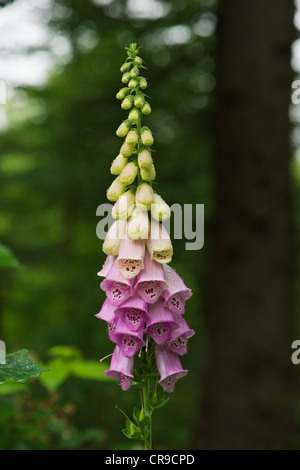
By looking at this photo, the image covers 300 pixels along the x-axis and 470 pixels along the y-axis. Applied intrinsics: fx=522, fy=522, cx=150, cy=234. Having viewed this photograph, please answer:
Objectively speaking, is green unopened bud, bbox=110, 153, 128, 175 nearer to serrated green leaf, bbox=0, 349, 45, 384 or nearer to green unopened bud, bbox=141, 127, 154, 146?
green unopened bud, bbox=141, 127, 154, 146

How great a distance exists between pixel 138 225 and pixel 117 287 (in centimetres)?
19

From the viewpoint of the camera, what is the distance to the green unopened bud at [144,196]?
147 cm

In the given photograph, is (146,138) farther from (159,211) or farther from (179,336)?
(179,336)

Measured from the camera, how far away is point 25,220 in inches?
528

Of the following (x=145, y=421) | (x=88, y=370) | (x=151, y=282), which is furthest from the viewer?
(x=88, y=370)

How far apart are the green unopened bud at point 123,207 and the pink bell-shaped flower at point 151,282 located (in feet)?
0.50

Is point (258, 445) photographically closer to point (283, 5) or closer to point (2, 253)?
point (2, 253)

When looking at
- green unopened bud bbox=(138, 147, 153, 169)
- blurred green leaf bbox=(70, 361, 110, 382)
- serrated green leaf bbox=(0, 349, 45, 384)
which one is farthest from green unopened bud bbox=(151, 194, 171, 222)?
blurred green leaf bbox=(70, 361, 110, 382)

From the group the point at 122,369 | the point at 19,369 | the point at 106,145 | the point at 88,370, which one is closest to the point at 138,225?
the point at 122,369

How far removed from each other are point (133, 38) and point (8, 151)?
11.7 feet

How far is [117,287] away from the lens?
59.0 inches

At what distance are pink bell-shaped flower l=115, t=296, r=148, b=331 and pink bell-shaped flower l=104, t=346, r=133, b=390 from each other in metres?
0.11

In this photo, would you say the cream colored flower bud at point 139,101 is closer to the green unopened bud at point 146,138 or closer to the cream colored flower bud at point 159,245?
the green unopened bud at point 146,138

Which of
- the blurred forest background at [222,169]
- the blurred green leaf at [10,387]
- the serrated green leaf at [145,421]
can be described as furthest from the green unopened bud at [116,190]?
the blurred forest background at [222,169]
